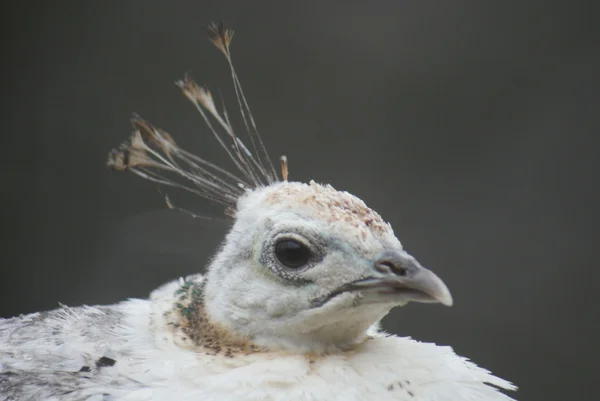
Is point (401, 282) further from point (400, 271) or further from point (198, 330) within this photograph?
point (198, 330)

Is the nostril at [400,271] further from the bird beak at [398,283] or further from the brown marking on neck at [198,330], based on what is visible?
the brown marking on neck at [198,330]

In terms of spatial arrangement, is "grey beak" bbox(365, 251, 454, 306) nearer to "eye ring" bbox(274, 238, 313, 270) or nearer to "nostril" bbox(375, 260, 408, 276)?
"nostril" bbox(375, 260, 408, 276)

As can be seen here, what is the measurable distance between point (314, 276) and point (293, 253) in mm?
46

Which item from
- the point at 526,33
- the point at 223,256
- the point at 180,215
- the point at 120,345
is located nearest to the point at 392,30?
the point at 526,33

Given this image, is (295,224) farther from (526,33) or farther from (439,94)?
(526,33)

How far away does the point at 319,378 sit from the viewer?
88 cm

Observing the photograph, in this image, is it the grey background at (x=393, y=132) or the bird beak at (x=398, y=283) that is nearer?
the bird beak at (x=398, y=283)

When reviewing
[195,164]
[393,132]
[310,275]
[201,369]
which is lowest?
[201,369]

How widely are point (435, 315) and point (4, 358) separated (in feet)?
5.28

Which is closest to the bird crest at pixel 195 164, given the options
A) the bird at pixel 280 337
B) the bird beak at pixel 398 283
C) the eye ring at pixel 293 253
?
the bird at pixel 280 337

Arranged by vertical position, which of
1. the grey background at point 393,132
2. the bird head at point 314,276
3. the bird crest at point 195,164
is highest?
the grey background at point 393,132

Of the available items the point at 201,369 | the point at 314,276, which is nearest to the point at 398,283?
the point at 314,276

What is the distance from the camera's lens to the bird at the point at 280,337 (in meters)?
0.87

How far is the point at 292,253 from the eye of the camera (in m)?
0.92
